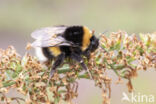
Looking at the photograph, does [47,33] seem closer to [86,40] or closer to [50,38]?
[50,38]

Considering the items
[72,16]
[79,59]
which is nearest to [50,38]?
[79,59]

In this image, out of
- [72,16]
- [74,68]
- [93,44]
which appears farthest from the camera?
[72,16]

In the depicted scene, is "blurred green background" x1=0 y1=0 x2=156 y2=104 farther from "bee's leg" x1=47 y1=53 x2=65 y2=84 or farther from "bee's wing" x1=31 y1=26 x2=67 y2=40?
"bee's leg" x1=47 y1=53 x2=65 y2=84

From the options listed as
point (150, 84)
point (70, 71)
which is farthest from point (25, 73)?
point (150, 84)

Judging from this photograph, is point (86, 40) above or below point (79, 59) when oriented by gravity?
above

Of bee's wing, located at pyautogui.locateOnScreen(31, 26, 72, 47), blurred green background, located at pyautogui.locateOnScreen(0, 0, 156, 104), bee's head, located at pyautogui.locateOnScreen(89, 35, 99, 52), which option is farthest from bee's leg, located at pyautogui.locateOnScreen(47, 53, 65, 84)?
blurred green background, located at pyautogui.locateOnScreen(0, 0, 156, 104)

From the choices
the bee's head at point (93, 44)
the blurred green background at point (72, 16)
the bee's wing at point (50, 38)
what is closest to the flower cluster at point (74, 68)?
the bee's head at point (93, 44)

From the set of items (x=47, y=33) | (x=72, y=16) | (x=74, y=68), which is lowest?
(x=72, y=16)
